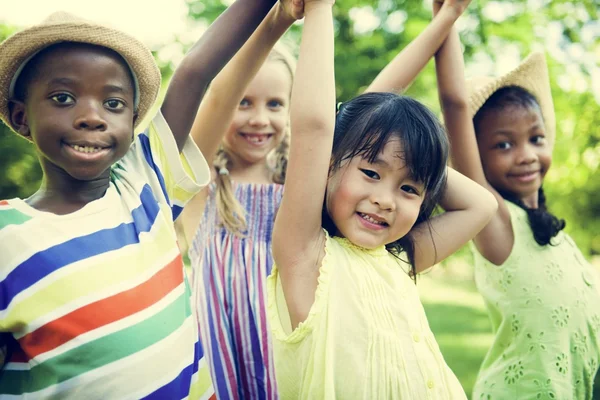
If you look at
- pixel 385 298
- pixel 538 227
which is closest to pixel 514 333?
pixel 538 227

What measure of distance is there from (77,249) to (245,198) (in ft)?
4.69

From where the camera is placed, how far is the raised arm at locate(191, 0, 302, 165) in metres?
2.33

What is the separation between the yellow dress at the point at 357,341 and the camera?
1.92 meters

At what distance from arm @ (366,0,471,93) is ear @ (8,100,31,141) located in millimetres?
1292

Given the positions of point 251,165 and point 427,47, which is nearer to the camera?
point 427,47

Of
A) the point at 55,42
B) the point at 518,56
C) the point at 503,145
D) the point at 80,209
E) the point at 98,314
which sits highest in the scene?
the point at 518,56

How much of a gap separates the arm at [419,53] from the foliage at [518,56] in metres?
3.05

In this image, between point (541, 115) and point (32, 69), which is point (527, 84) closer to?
point (541, 115)

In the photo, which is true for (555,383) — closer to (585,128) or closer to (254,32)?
(254,32)

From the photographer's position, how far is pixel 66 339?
1751 millimetres

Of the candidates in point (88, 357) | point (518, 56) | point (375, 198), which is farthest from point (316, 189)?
point (518, 56)

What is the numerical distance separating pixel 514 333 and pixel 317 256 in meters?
1.28

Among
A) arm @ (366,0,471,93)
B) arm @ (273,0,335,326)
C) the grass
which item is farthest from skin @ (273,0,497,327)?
the grass

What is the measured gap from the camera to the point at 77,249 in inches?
72.0
